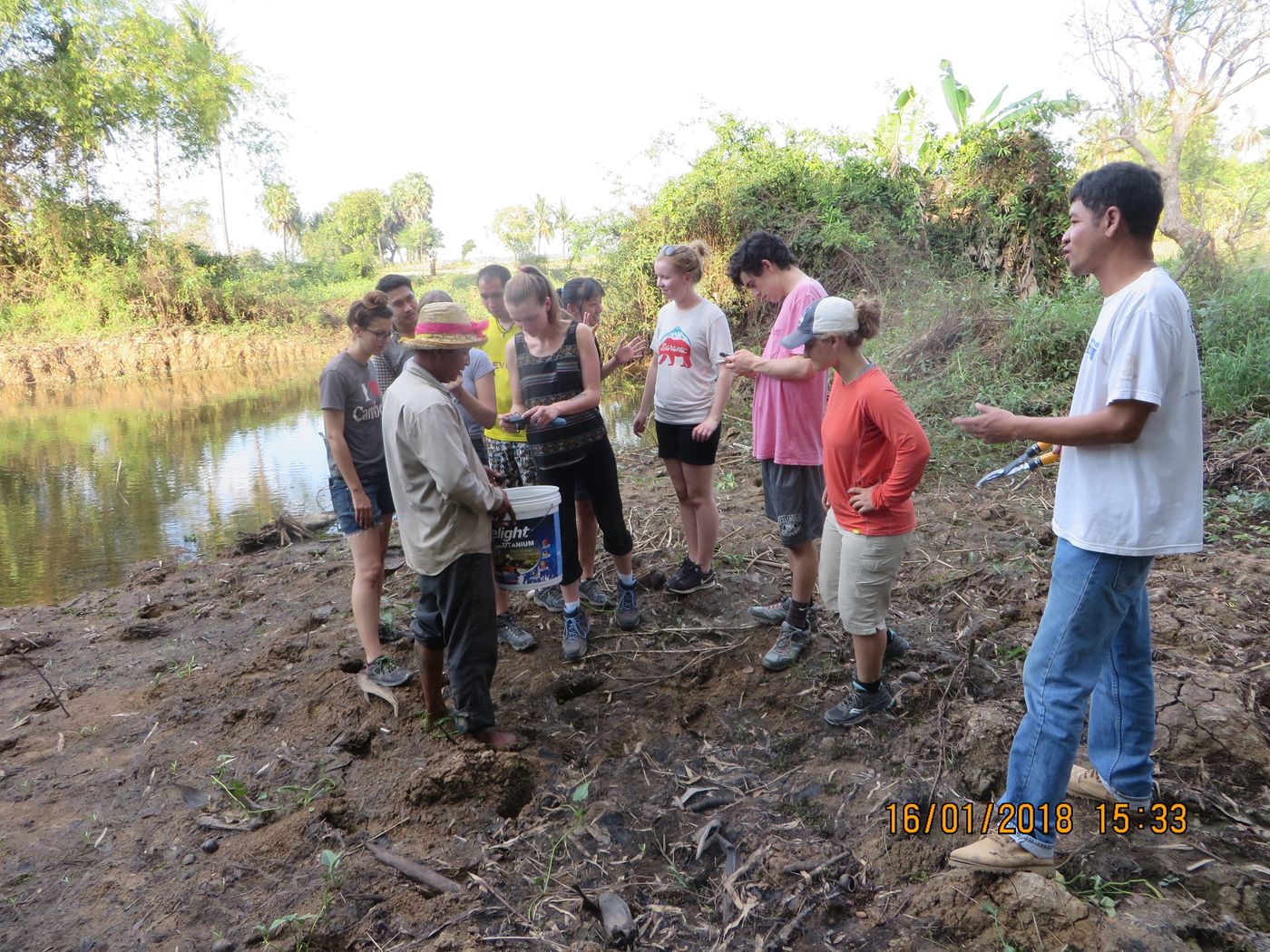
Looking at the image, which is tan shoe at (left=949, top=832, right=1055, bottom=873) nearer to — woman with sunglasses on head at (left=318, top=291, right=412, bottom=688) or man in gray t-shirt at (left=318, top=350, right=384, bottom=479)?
woman with sunglasses on head at (left=318, top=291, right=412, bottom=688)

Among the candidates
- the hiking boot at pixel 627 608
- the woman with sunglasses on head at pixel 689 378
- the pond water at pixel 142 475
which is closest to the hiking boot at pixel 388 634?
the hiking boot at pixel 627 608

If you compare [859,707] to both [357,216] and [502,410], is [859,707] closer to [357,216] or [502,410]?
[502,410]

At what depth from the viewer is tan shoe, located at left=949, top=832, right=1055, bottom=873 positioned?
→ 2.14 metres

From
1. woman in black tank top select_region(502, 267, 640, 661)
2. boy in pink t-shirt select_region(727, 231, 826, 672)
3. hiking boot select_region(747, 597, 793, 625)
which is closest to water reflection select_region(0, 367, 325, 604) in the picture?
woman in black tank top select_region(502, 267, 640, 661)

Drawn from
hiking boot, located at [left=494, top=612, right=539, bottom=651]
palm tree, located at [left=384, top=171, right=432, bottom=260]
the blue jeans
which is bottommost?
hiking boot, located at [left=494, top=612, right=539, bottom=651]

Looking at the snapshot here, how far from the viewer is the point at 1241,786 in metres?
2.48

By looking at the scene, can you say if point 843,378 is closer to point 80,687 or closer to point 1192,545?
point 1192,545

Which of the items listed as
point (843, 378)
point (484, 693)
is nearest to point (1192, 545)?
point (843, 378)

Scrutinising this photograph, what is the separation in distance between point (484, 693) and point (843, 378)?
200 centimetres

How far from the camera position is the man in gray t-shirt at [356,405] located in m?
3.69

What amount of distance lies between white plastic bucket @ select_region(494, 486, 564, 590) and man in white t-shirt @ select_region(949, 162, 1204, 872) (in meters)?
1.92

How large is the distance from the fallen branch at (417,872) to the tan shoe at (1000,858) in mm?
1609

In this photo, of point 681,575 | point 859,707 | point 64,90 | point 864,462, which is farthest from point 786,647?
point 64,90

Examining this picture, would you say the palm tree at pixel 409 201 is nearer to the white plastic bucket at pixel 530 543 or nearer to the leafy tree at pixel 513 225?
the leafy tree at pixel 513 225
